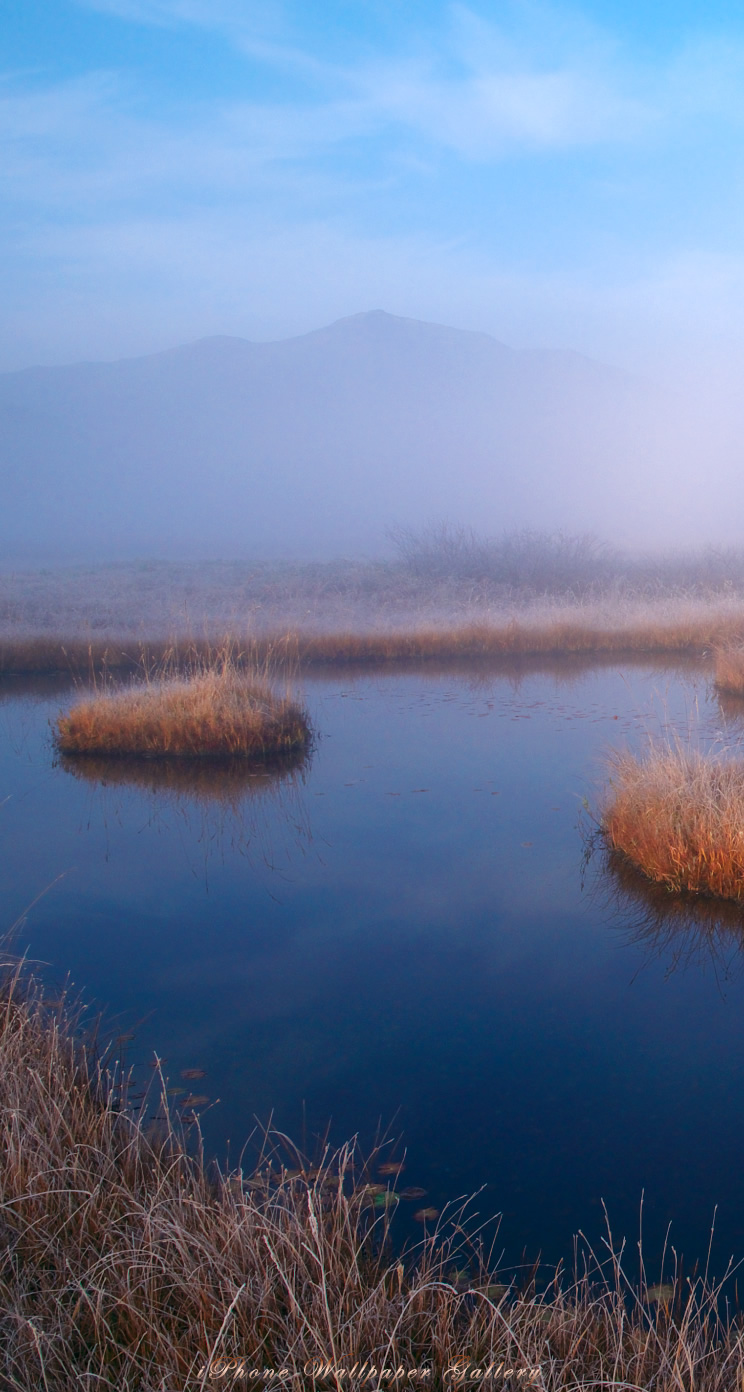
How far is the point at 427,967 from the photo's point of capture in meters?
5.85

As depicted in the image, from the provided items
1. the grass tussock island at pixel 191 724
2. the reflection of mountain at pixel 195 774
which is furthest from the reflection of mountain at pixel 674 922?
the grass tussock island at pixel 191 724

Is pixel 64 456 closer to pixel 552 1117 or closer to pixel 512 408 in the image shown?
pixel 512 408

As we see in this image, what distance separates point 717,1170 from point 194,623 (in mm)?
20110

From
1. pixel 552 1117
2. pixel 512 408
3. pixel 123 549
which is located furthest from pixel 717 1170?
pixel 512 408

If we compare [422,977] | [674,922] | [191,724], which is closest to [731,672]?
[191,724]

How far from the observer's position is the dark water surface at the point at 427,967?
3.94m

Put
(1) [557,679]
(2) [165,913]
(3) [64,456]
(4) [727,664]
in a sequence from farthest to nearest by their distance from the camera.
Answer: (3) [64,456] < (1) [557,679] < (4) [727,664] < (2) [165,913]

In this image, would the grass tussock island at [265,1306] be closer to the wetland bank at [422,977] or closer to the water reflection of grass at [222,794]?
the wetland bank at [422,977]

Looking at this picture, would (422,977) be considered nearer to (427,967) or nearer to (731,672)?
(427,967)

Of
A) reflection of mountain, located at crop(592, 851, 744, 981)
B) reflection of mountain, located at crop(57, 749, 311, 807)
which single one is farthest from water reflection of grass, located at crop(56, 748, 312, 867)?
reflection of mountain, located at crop(592, 851, 744, 981)

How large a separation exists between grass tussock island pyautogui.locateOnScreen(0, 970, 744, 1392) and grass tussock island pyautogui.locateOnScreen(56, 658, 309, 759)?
8.27m

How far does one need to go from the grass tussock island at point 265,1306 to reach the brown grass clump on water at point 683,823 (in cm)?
388

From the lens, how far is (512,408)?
571 feet

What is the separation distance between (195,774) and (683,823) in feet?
19.5
